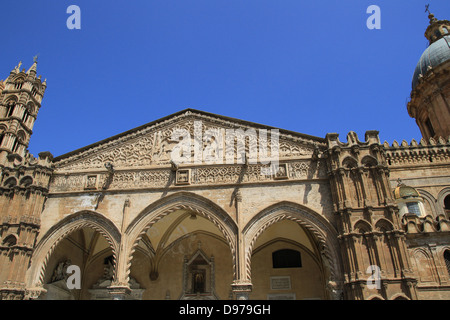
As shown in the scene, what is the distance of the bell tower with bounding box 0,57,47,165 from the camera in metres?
25.0

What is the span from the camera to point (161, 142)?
55.2ft

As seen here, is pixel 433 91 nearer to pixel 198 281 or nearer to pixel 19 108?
pixel 198 281

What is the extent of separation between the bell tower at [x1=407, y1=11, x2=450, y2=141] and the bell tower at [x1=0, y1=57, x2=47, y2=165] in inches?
1270

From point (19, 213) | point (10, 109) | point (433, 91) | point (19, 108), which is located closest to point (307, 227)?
point (19, 213)

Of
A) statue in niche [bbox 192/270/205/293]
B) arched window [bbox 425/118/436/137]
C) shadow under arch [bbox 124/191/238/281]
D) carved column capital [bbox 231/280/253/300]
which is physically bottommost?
carved column capital [bbox 231/280/253/300]

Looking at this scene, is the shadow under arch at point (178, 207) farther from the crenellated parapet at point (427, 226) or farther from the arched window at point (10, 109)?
the arched window at point (10, 109)

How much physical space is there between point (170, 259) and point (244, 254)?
6.64 metres

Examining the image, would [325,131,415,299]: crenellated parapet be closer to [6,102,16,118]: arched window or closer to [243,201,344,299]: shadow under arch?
[243,201,344,299]: shadow under arch

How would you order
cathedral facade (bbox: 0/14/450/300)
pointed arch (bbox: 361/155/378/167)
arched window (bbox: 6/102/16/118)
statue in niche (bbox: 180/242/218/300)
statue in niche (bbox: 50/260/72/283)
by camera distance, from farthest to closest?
arched window (bbox: 6/102/16/118)
statue in niche (bbox: 180/242/218/300)
statue in niche (bbox: 50/260/72/283)
pointed arch (bbox: 361/155/378/167)
cathedral facade (bbox: 0/14/450/300)

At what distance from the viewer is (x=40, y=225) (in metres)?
15.1

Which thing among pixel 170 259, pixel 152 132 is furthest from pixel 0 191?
pixel 170 259

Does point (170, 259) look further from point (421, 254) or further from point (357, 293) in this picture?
point (421, 254)

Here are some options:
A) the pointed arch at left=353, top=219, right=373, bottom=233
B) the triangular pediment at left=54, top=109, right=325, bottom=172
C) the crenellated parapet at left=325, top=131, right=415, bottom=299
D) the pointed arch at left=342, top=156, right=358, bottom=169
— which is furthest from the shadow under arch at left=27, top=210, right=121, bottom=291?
the pointed arch at left=342, top=156, right=358, bottom=169

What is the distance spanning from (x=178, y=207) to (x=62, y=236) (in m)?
5.26
